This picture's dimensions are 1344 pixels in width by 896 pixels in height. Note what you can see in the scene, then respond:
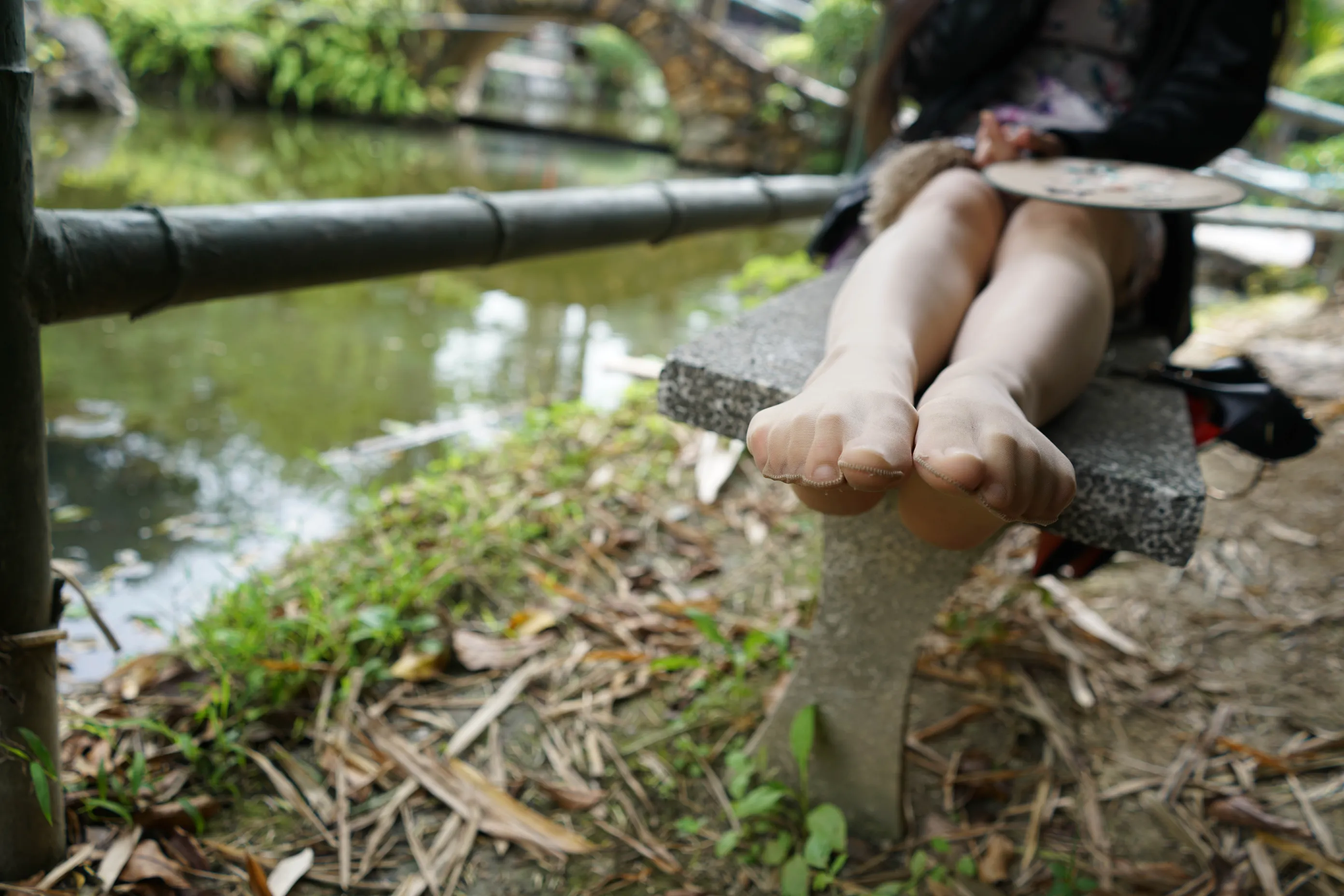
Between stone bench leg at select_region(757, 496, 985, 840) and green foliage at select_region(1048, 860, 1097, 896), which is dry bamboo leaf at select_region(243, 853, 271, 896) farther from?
green foliage at select_region(1048, 860, 1097, 896)

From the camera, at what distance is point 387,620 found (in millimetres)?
1388

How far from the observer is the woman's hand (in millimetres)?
1294

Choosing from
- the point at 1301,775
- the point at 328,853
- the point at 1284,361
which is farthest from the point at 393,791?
the point at 1284,361

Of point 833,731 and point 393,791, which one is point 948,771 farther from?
point 393,791

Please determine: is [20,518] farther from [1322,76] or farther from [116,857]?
[1322,76]

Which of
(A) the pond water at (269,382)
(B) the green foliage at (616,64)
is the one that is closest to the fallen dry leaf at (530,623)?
(A) the pond water at (269,382)

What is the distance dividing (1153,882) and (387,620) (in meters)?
1.14

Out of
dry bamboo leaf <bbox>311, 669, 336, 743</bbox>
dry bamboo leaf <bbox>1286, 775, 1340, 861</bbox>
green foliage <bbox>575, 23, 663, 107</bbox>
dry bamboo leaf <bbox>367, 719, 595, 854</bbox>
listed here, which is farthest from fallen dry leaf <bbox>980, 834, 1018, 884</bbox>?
green foliage <bbox>575, 23, 663, 107</bbox>

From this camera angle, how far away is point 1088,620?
64.8 inches

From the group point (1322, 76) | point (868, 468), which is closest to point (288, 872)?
point (868, 468)

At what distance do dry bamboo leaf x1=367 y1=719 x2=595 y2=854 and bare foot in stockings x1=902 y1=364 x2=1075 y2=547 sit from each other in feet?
2.23

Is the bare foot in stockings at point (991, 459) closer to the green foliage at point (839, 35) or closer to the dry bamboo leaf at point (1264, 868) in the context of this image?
the dry bamboo leaf at point (1264, 868)

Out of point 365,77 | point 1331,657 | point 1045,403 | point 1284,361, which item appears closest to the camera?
point 1045,403

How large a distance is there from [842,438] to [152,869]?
88cm
